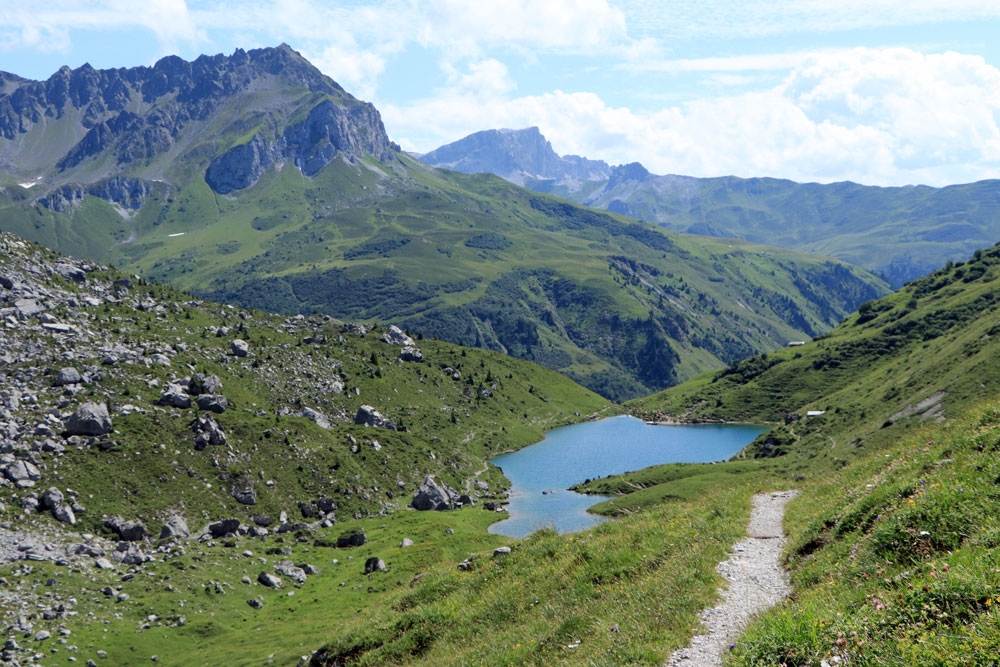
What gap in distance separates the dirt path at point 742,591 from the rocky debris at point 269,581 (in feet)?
294

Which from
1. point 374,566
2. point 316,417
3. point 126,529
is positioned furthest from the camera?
point 316,417

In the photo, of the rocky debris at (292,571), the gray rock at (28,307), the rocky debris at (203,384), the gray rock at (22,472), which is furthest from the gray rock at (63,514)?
the gray rock at (28,307)

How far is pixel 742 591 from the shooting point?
1856 cm

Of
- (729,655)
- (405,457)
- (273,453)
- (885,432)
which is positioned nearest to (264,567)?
(273,453)

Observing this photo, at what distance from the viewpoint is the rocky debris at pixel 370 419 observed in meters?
195

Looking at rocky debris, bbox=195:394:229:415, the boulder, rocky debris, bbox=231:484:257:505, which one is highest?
the boulder

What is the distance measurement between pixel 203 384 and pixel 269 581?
67319mm

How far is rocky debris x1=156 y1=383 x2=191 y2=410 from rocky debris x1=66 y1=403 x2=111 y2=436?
1561 cm

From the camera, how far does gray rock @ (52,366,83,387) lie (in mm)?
124375

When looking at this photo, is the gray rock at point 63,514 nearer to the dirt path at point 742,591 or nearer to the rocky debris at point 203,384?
the rocky debris at point 203,384

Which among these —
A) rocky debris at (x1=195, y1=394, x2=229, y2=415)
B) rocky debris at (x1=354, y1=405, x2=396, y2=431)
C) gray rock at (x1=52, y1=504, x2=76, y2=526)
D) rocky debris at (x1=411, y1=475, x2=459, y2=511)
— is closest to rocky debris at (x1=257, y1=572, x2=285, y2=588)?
gray rock at (x1=52, y1=504, x2=76, y2=526)

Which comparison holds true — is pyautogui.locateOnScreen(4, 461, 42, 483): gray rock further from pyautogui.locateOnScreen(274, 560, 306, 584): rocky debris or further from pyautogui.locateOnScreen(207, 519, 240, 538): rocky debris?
pyautogui.locateOnScreen(274, 560, 306, 584): rocky debris

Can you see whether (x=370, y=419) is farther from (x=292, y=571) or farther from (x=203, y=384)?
(x=292, y=571)

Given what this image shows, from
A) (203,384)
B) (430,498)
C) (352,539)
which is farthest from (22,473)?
(430,498)
